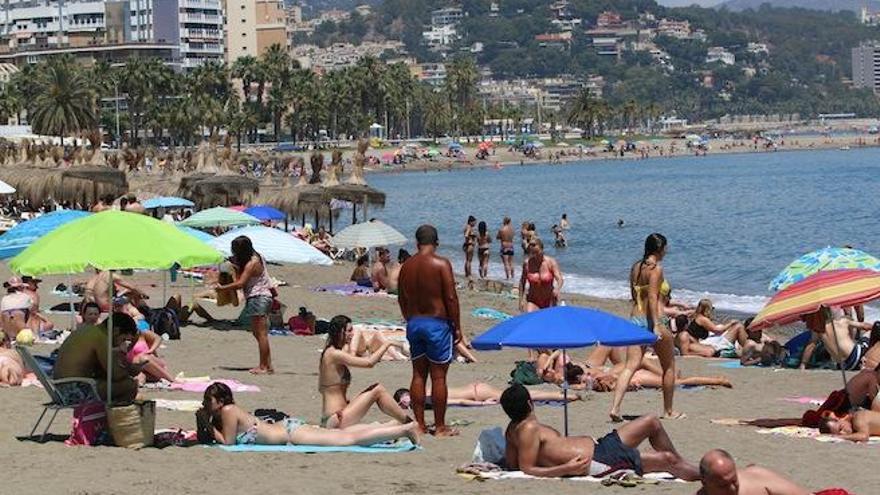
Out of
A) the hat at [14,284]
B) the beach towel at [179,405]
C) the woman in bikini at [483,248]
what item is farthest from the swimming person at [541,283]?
the woman in bikini at [483,248]

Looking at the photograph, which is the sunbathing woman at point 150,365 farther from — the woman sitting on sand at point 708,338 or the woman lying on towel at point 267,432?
the woman sitting on sand at point 708,338

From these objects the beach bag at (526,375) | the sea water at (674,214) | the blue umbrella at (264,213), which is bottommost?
the sea water at (674,214)

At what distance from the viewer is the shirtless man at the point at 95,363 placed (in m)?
10.4

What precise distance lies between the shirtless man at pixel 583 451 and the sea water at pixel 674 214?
58.5 feet

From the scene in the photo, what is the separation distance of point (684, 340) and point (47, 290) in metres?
9.36

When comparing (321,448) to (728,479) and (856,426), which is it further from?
(728,479)

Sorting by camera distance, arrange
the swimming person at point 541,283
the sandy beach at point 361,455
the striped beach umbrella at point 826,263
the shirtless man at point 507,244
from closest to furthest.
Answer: the sandy beach at point 361,455 < the striped beach umbrella at point 826,263 < the swimming person at point 541,283 < the shirtless man at point 507,244

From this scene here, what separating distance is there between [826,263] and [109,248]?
7372mm

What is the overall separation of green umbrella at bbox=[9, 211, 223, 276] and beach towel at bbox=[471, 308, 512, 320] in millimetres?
10539

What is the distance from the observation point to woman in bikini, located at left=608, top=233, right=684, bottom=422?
11.2m

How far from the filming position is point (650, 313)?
11172 mm

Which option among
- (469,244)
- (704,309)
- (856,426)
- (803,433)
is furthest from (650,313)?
(469,244)

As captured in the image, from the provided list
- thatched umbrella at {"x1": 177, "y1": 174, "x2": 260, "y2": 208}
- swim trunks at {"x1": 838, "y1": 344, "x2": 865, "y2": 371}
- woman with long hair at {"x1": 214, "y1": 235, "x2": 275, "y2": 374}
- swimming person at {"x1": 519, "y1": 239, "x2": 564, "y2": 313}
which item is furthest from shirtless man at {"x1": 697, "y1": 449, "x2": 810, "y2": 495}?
→ thatched umbrella at {"x1": 177, "y1": 174, "x2": 260, "y2": 208}

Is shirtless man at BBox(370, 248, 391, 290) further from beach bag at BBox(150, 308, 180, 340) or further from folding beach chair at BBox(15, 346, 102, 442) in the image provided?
folding beach chair at BBox(15, 346, 102, 442)
